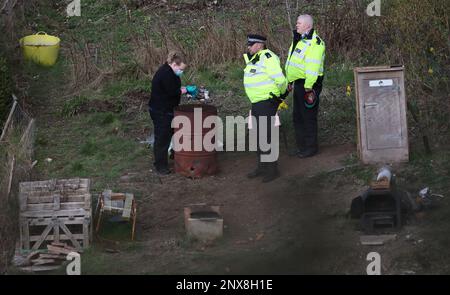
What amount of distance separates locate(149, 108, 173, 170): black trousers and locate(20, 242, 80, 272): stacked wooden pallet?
2.80m

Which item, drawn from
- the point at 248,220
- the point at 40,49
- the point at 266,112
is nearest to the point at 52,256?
the point at 248,220

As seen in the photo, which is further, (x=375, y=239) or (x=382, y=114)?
(x=382, y=114)

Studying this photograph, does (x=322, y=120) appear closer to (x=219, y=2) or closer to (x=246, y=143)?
(x=246, y=143)

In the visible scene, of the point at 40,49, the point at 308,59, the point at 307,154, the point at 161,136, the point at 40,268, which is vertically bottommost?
the point at 40,268

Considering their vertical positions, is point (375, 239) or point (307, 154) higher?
point (307, 154)

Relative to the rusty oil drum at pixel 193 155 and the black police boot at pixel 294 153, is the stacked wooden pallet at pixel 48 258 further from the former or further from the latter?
the black police boot at pixel 294 153

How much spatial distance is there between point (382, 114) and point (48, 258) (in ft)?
14.7

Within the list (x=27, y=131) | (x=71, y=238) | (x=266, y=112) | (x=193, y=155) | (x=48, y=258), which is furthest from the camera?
(x=27, y=131)

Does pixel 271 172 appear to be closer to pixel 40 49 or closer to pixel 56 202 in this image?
pixel 56 202

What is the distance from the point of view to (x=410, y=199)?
9.81 m

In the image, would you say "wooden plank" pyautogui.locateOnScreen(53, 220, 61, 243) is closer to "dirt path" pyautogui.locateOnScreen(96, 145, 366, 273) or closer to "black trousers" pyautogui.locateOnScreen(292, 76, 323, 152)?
"dirt path" pyautogui.locateOnScreen(96, 145, 366, 273)

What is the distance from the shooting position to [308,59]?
11.6 m

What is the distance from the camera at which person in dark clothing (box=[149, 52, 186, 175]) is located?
12.0 metres

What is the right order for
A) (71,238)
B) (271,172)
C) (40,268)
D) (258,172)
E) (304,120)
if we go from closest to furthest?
(40,268)
(71,238)
(271,172)
(258,172)
(304,120)
